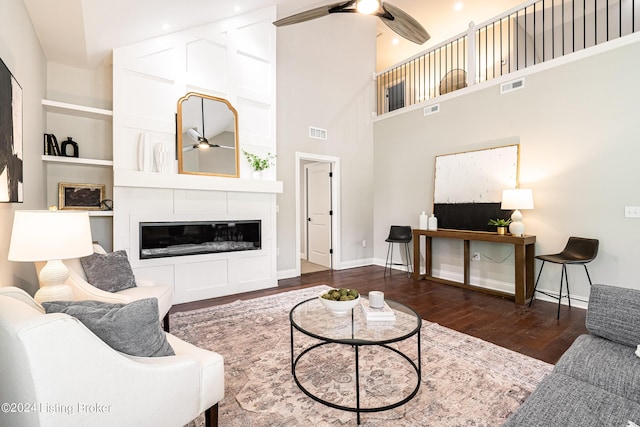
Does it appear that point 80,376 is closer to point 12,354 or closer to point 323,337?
point 12,354

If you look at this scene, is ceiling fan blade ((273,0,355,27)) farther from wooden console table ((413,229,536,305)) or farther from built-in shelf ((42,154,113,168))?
wooden console table ((413,229,536,305))

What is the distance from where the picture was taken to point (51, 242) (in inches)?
71.8

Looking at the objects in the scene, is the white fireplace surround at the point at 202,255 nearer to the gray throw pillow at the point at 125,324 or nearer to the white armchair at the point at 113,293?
the white armchair at the point at 113,293

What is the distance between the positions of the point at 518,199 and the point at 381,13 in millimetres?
2659

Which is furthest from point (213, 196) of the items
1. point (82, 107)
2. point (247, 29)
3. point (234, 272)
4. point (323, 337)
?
point (323, 337)

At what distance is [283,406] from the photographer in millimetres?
1854

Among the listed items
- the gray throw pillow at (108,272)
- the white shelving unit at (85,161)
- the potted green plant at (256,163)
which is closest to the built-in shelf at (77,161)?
the white shelving unit at (85,161)


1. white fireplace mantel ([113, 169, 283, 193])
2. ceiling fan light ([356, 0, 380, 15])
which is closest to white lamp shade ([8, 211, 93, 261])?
white fireplace mantel ([113, 169, 283, 193])

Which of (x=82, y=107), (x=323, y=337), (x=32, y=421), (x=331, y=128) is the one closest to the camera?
(x=32, y=421)

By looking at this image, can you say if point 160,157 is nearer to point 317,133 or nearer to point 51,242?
point 51,242

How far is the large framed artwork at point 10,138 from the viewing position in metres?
1.83

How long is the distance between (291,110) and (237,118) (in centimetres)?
122

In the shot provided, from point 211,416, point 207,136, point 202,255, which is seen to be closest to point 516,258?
point 211,416

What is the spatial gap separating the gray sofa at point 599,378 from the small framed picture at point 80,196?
14.1 ft
